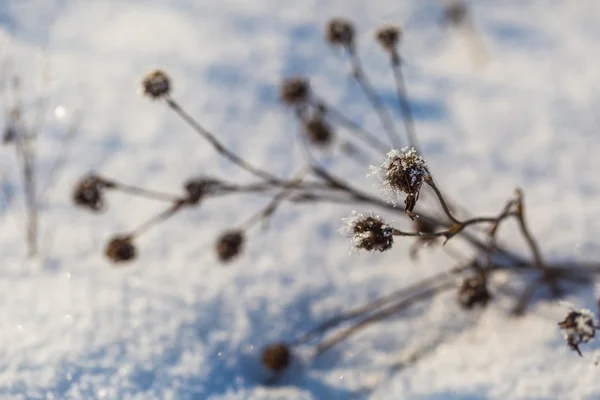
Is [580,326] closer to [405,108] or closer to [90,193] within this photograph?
[405,108]

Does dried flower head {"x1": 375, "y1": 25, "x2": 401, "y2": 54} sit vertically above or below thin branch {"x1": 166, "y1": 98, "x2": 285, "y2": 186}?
above

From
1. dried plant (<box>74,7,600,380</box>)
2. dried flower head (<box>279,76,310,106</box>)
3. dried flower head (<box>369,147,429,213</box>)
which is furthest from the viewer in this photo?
dried flower head (<box>279,76,310,106</box>)

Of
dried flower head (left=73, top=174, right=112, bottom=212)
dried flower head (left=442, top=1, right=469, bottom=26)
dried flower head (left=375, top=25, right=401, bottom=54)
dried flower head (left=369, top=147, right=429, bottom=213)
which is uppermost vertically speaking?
dried flower head (left=442, top=1, right=469, bottom=26)

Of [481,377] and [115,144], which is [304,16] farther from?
[481,377]

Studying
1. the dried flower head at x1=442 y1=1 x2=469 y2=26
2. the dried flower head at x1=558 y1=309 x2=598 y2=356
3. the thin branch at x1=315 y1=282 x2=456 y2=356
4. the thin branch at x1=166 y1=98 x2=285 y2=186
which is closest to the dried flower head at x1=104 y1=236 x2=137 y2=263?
the thin branch at x1=166 y1=98 x2=285 y2=186

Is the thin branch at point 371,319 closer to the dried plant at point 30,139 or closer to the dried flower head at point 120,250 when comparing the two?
the dried flower head at point 120,250

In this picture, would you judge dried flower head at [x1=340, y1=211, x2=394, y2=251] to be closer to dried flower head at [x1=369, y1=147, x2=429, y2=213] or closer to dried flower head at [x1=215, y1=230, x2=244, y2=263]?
dried flower head at [x1=369, y1=147, x2=429, y2=213]
